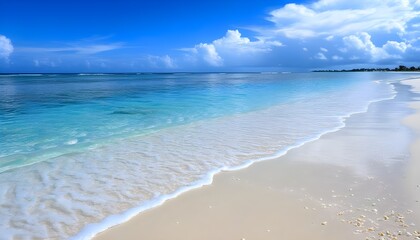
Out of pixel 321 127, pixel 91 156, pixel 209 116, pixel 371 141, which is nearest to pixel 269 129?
pixel 321 127

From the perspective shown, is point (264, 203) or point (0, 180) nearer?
point (264, 203)

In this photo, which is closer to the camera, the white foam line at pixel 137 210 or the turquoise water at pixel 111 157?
the white foam line at pixel 137 210

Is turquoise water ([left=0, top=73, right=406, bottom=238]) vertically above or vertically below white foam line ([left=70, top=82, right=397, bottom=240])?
above

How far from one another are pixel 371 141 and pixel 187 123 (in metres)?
7.01

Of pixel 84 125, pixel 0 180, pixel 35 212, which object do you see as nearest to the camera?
pixel 35 212

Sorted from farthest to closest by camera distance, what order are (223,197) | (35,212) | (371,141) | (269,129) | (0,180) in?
(269,129) → (371,141) → (0,180) → (223,197) → (35,212)

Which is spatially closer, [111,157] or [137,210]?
Answer: [137,210]

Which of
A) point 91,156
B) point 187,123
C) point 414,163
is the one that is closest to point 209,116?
point 187,123

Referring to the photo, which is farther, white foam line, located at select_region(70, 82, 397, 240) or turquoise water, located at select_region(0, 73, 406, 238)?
turquoise water, located at select_region(0, 73, 406, 238)

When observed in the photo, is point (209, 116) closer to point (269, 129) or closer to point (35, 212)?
point (269, 129)

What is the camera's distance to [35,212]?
4.70m

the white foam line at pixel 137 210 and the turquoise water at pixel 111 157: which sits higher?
the turquoise water at pixel 111 157

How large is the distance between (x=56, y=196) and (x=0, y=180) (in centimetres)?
176

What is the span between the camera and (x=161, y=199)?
5109 mm
